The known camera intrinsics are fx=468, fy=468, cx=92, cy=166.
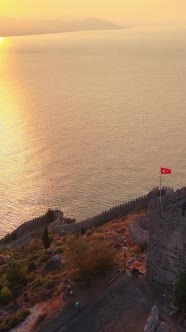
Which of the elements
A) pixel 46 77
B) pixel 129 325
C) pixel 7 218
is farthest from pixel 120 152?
pixel 46 77

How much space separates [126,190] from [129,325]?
41064 mm

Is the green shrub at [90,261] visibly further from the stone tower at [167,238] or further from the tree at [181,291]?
the tree at [181,291]

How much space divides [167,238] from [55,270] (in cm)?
1165

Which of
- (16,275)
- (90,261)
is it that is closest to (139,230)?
(90,261)

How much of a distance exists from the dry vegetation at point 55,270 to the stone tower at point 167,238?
2.66m

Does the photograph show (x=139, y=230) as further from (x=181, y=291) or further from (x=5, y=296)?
(x=181, y=291)

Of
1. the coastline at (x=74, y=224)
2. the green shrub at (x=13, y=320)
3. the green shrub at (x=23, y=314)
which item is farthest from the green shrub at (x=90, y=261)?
the coastline at (x=74, y=224)

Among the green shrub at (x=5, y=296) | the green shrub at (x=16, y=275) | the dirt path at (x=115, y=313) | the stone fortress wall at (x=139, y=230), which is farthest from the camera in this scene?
the stone fortress wall at (x=139, y=230)

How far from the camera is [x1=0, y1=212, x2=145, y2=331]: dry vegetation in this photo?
97.0ft

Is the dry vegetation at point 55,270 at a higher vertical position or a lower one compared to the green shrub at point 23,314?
higher

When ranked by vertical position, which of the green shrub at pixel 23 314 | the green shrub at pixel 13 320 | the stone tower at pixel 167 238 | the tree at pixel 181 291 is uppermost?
the stone tower at pixel 167 238

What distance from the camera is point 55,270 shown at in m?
34.8

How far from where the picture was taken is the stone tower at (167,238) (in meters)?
25.4

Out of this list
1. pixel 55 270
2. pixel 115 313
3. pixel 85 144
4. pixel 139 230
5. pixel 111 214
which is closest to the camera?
pixel 115 313
